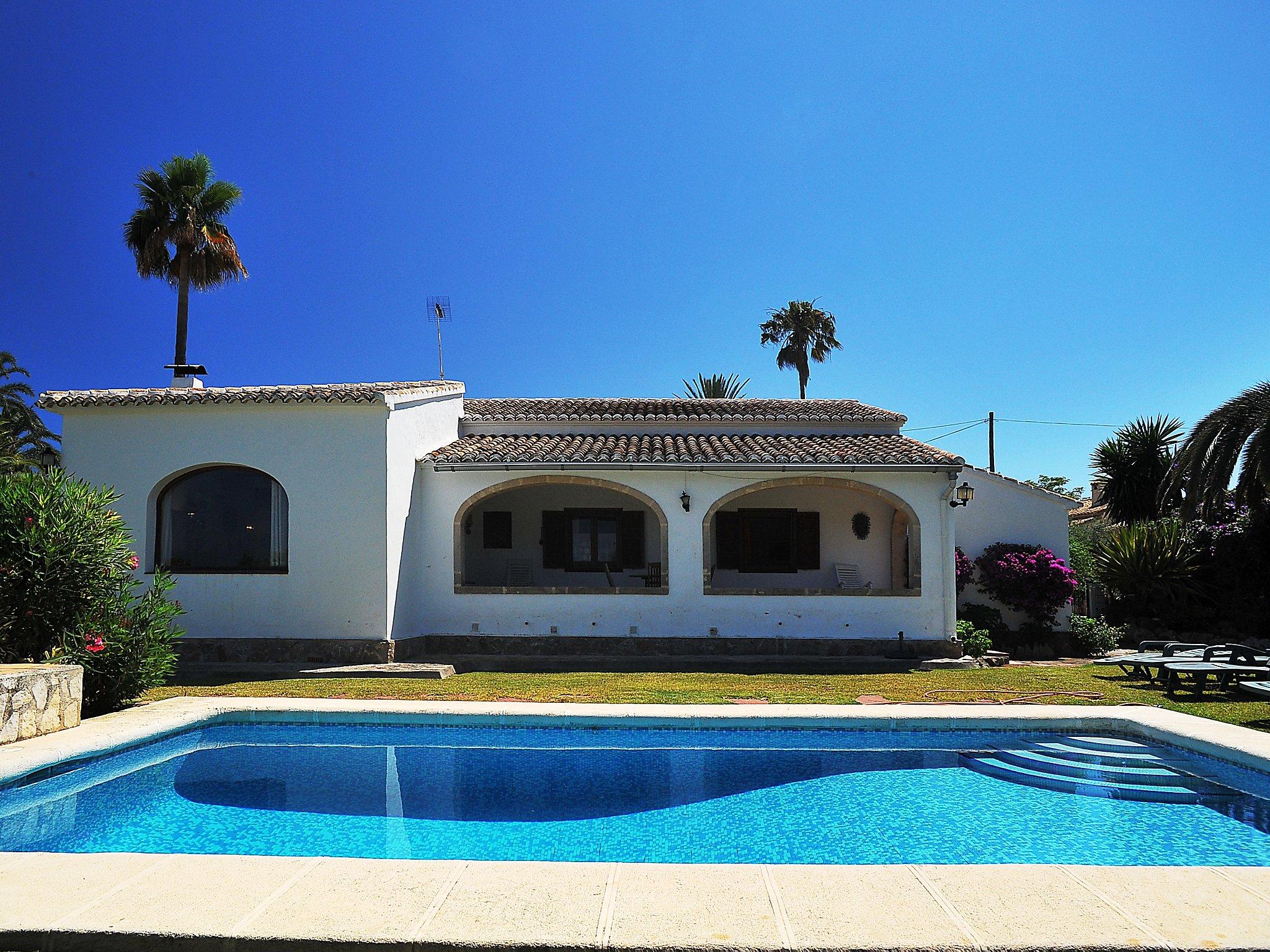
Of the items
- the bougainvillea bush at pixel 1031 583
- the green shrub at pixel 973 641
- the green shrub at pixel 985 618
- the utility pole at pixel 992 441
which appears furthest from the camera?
the utility pole at pixel 992 441

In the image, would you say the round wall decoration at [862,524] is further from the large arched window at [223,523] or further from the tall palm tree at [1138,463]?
the large arched window at [223,523]

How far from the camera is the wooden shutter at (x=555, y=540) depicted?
64.2 ft

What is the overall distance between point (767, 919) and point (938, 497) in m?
13.3

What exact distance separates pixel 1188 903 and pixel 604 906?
302 cm

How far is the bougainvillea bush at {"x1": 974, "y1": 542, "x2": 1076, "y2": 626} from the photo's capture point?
1789cm

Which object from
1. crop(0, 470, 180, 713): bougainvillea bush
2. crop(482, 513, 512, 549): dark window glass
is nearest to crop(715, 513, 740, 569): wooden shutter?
crop(482, 513, 512, 549): dark window glass

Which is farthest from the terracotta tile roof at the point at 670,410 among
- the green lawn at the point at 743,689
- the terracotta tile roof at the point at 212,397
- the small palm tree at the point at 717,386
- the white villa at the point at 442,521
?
the small palm tree at the point at 717,386

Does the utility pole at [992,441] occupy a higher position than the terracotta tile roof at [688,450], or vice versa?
the utility pole at [992,441]

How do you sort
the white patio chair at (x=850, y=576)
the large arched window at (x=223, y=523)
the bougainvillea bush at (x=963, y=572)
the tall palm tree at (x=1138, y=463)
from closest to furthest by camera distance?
the large arched window at (x=223, y=523), the bougainvillea bush at (x=963, y=572), the white patio chair at (x=850, y=576), the tall palm tree at (x=1138, y=463)

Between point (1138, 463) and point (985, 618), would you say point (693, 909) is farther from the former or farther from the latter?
point (1138, 463)

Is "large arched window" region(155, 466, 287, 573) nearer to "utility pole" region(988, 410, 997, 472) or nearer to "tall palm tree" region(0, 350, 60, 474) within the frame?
"tall palm tree" region(0, 350, 60, 474)

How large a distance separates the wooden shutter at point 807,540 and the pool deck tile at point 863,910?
14909 mm

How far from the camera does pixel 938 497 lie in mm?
15883

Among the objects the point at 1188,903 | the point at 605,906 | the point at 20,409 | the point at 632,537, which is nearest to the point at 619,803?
the point at 605,906
